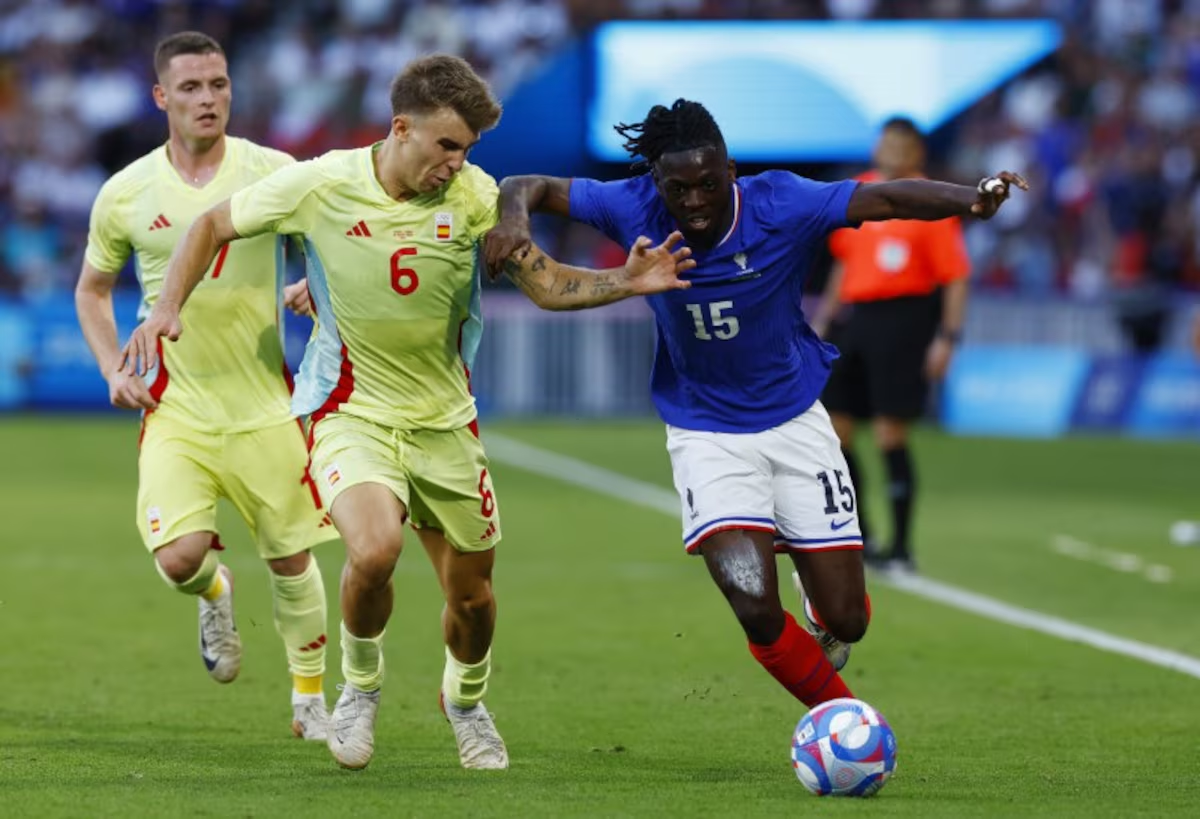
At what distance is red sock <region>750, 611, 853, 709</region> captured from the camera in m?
7.93

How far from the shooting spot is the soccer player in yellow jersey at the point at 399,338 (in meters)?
7.75

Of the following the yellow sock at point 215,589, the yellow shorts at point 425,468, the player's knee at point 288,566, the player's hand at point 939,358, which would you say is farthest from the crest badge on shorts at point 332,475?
the player's hand at point 939,358

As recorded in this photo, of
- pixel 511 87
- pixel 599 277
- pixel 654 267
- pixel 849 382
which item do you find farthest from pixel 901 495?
pixel 511 87

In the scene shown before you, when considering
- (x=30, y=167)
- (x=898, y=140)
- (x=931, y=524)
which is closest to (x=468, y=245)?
(x=898, y=140)

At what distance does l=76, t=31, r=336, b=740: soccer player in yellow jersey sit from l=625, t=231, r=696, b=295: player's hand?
204 centimetres

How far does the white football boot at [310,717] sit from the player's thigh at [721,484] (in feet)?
5.38

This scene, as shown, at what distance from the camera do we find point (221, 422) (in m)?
9.04

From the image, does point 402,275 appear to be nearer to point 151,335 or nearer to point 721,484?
point 151,335

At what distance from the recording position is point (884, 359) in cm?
1399

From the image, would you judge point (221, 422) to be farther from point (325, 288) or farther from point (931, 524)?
point (931, 524)

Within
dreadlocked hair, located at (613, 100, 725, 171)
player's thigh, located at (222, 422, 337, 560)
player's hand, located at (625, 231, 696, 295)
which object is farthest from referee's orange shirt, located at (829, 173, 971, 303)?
player's hand, located at (625, 231, 696, 295)

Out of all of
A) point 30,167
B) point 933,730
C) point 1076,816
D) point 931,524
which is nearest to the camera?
point 1076,816

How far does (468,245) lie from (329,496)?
0.98m

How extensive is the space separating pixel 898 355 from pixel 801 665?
6.30 m
